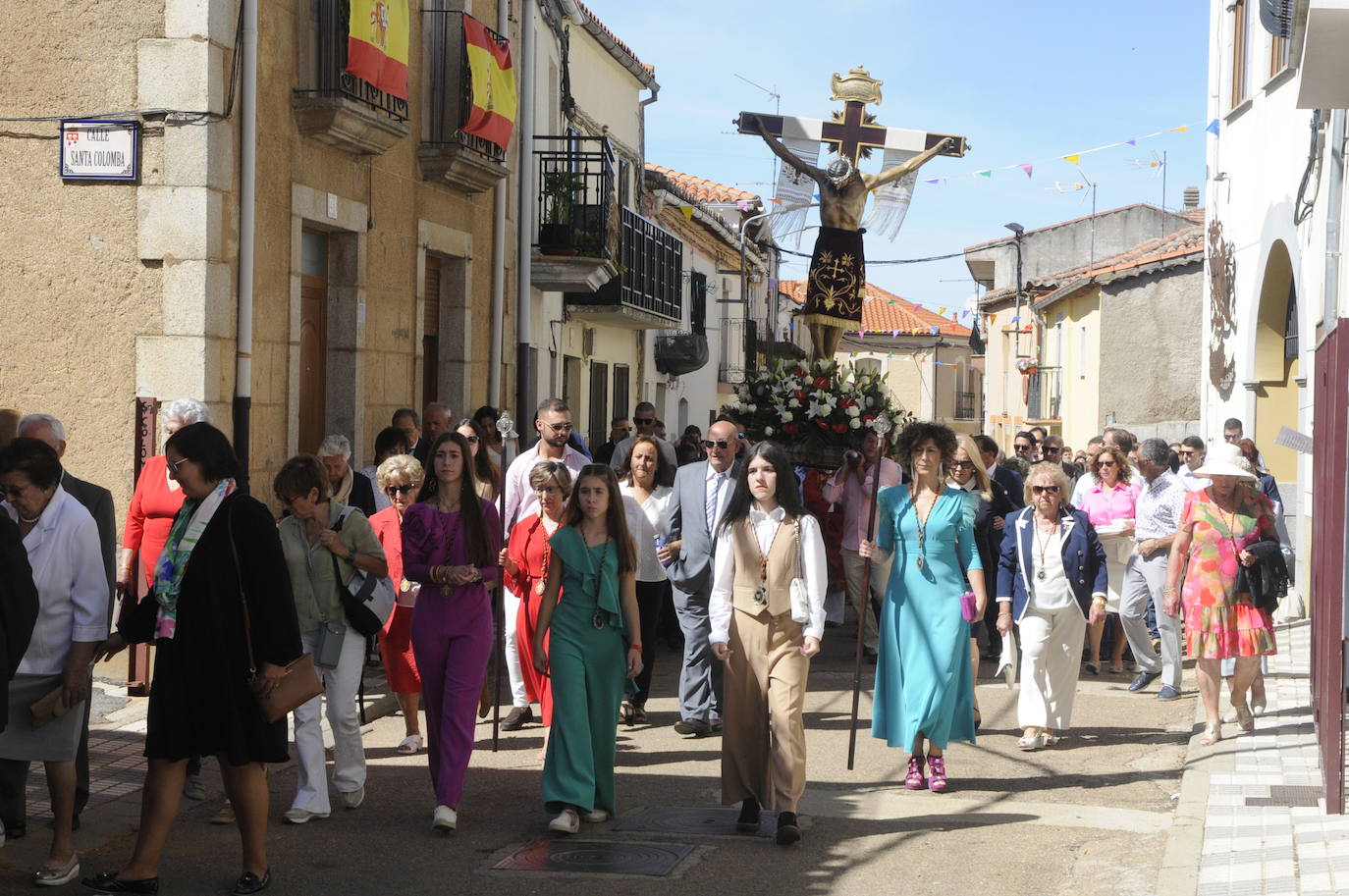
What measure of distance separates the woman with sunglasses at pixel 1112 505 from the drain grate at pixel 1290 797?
13.3 ft

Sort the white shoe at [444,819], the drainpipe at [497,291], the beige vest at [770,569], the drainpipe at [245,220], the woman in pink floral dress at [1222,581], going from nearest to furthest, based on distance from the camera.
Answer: the white shoe at [444,819] < the beige vest at [770,569] < the woman in pink floral dress at [1222,581] < the drainpipe at [245,220] < the drainpipe at [497,291]

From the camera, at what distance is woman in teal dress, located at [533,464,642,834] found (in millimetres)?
7105

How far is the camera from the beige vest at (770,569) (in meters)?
7.21

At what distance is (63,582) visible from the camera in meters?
6.05

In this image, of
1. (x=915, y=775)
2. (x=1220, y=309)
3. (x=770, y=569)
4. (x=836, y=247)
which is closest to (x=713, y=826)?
(x=770, y=569)

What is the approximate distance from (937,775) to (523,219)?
10.6 m

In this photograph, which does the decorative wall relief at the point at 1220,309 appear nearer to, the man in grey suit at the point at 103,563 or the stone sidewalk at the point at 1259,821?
→ the stone sidewalk at the point at 1259,821

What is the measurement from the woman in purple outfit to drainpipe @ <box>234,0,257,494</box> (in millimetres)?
3596

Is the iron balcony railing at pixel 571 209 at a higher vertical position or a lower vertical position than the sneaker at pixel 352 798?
higher

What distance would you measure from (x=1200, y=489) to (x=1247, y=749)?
153 centimetres

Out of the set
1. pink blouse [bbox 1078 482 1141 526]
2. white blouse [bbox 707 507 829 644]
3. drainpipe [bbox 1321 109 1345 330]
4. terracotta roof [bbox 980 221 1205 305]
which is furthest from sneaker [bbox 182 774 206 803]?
terracotta roof [bbox 980 221 1205 305]

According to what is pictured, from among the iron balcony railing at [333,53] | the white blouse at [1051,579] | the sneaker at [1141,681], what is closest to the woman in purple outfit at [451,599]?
the white blouse at [1051,579]

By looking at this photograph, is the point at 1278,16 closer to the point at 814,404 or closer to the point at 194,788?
the point at 814,404

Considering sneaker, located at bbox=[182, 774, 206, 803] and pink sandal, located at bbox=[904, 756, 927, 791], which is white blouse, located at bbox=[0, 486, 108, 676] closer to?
sneaker, located at bbox=[182, 774, 206, 803]
